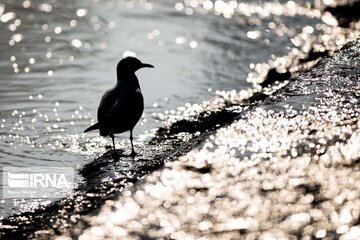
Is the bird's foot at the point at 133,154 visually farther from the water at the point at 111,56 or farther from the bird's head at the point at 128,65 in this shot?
the bird's head at the point at 128,65

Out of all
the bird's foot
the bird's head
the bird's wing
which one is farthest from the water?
the bird's head

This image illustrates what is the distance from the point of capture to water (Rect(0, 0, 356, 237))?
8.29m

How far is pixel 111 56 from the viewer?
11.1 meters

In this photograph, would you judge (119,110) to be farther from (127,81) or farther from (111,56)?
(111,56)

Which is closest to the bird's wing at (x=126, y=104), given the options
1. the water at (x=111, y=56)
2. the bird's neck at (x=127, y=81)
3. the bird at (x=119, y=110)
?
the bird at (x=119, y=110)

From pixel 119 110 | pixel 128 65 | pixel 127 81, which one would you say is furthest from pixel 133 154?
pixel 128 65

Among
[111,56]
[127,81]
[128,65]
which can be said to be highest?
[111,56]

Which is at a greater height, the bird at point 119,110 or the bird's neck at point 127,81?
the bird's neck at point 127,81

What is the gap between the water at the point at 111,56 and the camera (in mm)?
8289

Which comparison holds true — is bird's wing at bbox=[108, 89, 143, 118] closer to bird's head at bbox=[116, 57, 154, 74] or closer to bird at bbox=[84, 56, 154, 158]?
bird at bbox=[84, 56, 154, 158]

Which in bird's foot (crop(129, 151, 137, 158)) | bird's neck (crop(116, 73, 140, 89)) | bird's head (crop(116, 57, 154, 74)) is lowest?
bird's foot (crop(129, 151, 137, 158))

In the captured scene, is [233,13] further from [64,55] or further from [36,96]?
[36,96]

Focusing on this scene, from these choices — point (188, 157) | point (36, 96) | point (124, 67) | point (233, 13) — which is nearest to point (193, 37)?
point (233, 13)

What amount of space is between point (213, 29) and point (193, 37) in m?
0.60
